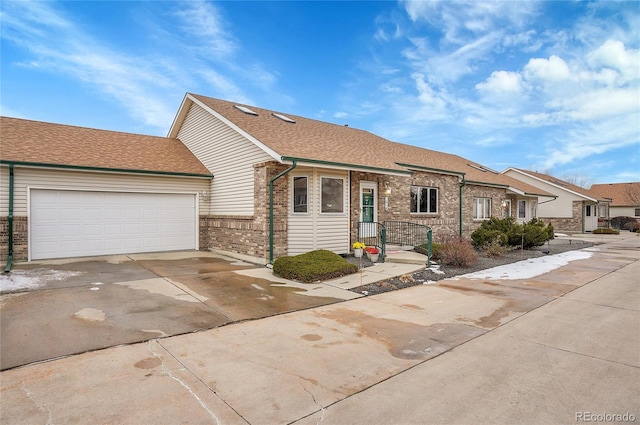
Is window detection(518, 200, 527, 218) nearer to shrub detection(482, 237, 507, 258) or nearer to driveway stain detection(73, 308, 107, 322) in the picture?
shrub detection(482, 237, 507, 258)

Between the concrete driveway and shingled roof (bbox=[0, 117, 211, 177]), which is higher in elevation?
shingled roof (bbox=[0, 117, 211, 177])

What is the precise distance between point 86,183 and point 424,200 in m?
14.1

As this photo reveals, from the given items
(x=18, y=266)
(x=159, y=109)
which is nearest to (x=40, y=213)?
(x=18, y=266)

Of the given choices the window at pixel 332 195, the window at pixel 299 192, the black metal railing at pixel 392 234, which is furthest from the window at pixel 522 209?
the window at pixel 299 192

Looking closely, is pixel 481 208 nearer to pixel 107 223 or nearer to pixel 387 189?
pixel 387 189

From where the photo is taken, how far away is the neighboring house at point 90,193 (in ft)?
33.9

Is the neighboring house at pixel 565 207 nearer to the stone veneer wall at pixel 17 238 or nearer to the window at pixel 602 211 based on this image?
the window at pixel 602 211

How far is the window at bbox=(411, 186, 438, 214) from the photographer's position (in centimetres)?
1598

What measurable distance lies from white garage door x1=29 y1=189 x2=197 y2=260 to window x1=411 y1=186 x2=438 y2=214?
10.00 meters

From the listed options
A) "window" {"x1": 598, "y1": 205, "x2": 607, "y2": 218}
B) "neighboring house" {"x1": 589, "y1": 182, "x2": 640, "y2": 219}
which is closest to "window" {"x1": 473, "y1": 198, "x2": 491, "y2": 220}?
"window" {"x1": 598, "y1": 205, "x2": 607, "y2": 218}

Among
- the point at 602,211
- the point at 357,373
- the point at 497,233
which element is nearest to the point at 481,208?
the point at 497,233

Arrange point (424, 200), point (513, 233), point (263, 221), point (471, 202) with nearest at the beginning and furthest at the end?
point (263, 221) < point (513, 233) < point (424, 200) < point (471, 202)

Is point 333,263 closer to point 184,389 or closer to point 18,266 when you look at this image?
point 184,389

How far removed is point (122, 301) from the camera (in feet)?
20.9
